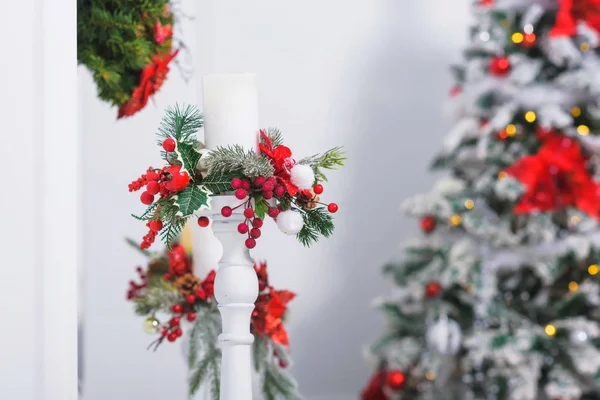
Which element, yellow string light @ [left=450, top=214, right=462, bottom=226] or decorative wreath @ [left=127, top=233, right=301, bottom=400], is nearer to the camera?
decorative wreath @ [left=127, top=233, right=301, bottom=400]

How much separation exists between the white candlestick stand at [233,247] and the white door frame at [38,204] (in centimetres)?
21

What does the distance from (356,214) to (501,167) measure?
2.83ft

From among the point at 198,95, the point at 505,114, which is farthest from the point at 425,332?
the point at 198,95

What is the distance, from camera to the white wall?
3.20m

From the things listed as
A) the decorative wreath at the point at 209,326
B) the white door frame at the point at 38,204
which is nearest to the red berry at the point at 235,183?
the white door frame at the point at 38,204

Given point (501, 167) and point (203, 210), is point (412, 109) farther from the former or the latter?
point (203, 210)

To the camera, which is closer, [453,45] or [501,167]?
[501,167]

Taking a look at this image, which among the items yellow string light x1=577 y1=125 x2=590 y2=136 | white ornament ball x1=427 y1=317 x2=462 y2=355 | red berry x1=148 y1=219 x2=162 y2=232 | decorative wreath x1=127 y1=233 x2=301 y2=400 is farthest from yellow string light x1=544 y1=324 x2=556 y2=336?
red berry x1=148 y1=219 x2=162 y2=232

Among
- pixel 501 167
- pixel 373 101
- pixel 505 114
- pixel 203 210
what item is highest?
pixel 373 101

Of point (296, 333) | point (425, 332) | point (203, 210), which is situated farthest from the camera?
point (296, 333)

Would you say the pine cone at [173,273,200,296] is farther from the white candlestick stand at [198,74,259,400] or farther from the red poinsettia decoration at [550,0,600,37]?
the red poinsettia decoration at [550,0,600,37]

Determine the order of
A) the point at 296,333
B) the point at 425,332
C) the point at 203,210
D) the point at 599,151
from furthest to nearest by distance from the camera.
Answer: the point at 296,333
the point at 425,332
the point at 599,151
the point at 203,210

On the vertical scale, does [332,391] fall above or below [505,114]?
below

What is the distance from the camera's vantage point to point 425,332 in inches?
103
